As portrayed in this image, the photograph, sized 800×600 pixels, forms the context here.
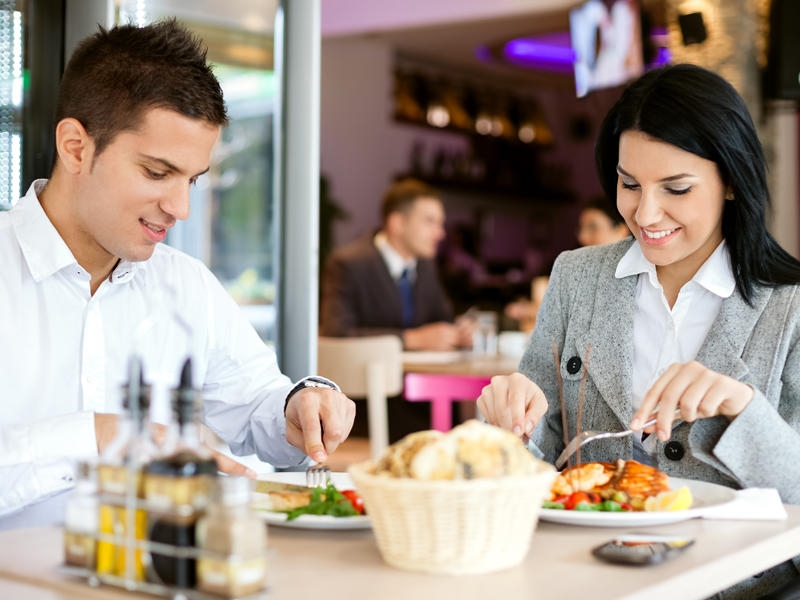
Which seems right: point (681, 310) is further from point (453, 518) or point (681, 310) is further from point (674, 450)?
point (453, 518)

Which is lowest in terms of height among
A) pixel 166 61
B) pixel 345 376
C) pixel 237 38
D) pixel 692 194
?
pixel 345 376

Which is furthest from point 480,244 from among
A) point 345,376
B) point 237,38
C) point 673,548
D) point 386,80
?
point 673,548

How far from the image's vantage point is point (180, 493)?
100cm

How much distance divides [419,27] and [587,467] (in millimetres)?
7976

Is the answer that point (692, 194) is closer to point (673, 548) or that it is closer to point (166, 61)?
point (673, 548)

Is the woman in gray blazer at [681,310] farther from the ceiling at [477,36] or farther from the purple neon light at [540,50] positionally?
the purple neon light at [540,50]

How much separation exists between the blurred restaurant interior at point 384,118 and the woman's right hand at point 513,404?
1488 mm

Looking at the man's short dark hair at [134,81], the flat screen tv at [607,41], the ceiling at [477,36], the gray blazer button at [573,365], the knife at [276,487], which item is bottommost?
the knife at [276,487]

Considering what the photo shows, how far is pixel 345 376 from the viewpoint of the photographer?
460 cm

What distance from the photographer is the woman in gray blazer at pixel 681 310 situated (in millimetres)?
1807

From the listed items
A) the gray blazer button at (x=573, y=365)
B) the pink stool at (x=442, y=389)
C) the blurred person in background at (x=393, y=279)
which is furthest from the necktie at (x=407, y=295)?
the gray blazer button at (x=573, y=365)

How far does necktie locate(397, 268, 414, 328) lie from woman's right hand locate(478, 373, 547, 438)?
4.28 metres

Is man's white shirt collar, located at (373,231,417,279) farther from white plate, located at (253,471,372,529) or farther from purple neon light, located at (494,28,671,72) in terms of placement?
white plate, located at (253,471,372,529)

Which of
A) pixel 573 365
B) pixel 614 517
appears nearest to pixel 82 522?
pixel 614 517
